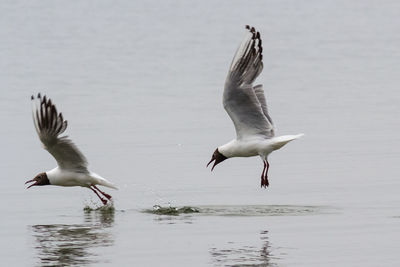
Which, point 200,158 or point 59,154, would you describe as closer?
point 59,154

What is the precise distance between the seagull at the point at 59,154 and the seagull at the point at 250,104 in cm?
154

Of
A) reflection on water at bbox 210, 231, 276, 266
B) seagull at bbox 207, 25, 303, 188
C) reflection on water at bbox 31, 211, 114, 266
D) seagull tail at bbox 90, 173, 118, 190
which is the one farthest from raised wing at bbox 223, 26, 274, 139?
reflection on water at bbox 210, 231, 276, 266

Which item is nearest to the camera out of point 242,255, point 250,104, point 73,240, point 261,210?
point 242,255

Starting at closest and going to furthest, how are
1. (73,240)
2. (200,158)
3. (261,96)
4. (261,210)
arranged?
(73,240) → (261,210) → (261,96) → (200,158)

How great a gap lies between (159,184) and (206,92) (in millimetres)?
7765

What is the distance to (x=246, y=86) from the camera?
13.3m

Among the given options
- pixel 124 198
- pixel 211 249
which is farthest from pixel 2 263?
pixel 124 198

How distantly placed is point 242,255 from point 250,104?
10.6 feet

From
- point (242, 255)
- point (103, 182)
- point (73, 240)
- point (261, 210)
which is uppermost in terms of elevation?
point (103, 182)

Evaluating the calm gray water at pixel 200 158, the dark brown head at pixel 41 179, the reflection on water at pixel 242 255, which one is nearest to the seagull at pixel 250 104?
the calm gray water at pixel 200 158

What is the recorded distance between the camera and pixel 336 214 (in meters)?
12.3

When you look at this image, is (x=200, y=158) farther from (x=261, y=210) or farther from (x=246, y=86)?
(x=261, y=210)

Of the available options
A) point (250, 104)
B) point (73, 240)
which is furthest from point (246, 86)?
point (73, 240)

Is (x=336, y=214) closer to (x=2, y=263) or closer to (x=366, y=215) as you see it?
(x=366, y=215)
